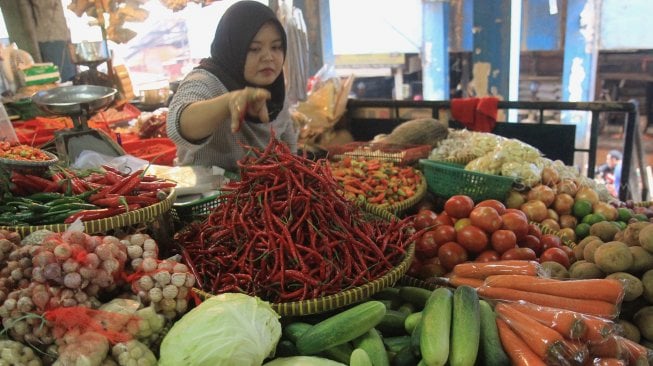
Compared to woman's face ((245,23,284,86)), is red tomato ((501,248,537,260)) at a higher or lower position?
lower

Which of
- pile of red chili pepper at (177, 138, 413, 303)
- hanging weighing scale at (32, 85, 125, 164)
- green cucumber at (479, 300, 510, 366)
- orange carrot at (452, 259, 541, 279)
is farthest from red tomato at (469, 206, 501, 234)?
hanging weighing scale at (32, 85, 125, 164)

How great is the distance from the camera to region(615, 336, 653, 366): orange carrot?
1522 millimetres

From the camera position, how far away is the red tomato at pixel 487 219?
233 centimetres

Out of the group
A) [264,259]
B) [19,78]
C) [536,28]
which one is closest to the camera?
[264,259]

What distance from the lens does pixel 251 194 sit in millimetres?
1949

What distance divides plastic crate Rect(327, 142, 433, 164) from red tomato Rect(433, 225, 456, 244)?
1478mm

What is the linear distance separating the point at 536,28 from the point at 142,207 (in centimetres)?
657

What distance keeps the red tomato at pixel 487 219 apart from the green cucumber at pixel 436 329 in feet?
2.66

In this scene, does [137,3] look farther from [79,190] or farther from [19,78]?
[79,190]

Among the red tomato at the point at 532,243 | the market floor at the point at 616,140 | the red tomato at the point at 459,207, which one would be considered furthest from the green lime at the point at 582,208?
the market floor at the point at 616,140

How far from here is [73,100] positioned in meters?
3.60

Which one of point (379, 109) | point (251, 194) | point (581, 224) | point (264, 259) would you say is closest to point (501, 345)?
point (264, 259)

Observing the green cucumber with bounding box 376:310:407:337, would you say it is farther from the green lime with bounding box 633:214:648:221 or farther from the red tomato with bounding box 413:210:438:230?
the green lime with bounding box 633:214:648:221

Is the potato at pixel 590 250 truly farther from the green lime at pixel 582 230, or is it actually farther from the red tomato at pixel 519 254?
the green lime at pixel 582 230
